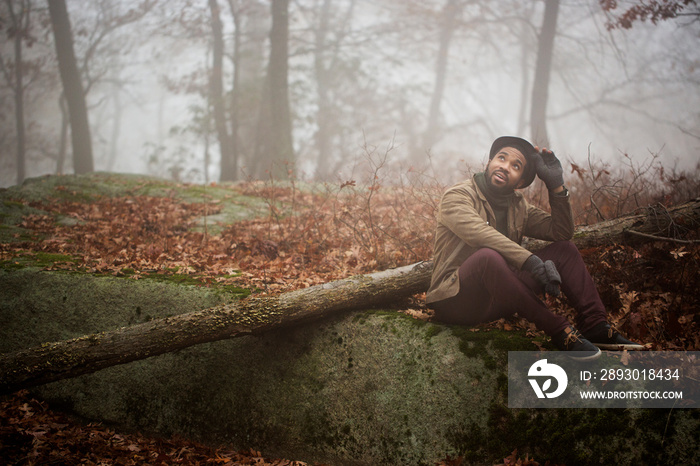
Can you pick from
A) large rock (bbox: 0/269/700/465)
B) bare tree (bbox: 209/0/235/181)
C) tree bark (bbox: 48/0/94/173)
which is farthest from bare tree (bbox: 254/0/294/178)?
large rock (bbox: 0/269/700/465)

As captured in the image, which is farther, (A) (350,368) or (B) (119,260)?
(B) (119,260)

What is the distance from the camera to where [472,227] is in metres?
3.50

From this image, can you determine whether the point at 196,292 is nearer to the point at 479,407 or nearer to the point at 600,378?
the point at 479,407

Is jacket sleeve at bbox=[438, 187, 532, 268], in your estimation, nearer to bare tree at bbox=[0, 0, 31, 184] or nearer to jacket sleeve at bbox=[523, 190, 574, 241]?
jacket sleeve at bbox=[523, 190, 574, 241]

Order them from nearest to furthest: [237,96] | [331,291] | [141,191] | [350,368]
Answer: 1. [350,368]
2. [331,291]
3. [141,191]
4. [237,96]

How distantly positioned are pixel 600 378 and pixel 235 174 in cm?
1467

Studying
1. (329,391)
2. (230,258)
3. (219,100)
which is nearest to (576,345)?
(329,391)

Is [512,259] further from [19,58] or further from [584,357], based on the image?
[19,58]

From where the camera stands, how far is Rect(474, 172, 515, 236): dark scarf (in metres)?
3.88

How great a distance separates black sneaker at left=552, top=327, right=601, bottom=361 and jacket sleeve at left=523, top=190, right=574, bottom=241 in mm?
1064

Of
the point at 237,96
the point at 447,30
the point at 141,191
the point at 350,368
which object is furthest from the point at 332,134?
the point at 350,368

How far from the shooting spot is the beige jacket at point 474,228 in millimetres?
3471

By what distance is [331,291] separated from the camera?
4.23 meters

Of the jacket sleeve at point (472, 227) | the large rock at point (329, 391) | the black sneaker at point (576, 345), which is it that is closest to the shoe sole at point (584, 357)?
the black sneaker at point (576, 345)
